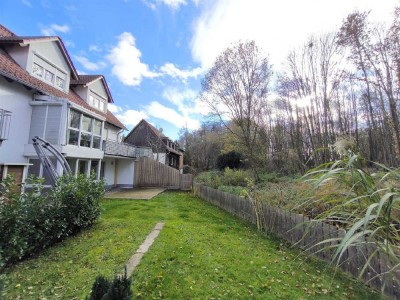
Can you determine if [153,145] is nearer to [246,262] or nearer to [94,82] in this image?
[94,82]

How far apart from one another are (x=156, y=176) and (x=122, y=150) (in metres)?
4.00

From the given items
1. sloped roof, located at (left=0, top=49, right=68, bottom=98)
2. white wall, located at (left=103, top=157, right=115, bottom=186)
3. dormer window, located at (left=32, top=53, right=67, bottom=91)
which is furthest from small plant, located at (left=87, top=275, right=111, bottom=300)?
white wall, located at (left=103, top=157, right=115, bottom=186)

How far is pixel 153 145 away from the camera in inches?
1064

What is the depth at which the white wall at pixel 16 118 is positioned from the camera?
26.5 feet

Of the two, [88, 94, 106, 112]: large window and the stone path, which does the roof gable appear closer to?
[88, 94, 106, 112]: large window

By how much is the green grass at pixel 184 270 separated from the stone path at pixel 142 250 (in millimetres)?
122

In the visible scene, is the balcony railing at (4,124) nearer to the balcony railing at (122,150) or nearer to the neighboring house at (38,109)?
the neighboring house at (38,109)

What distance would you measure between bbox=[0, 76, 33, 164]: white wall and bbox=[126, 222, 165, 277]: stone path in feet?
20.3

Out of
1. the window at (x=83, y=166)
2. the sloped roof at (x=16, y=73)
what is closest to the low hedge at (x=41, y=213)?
the sloped roof at (x=16, y=73)

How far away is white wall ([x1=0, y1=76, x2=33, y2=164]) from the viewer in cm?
807

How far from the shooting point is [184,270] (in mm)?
4035

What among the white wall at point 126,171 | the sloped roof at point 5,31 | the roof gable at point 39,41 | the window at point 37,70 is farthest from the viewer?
the white wall at point 126,171

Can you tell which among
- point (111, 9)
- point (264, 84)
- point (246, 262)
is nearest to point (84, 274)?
point (246, 262)

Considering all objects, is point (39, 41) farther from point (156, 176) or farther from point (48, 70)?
point (156, 176)
